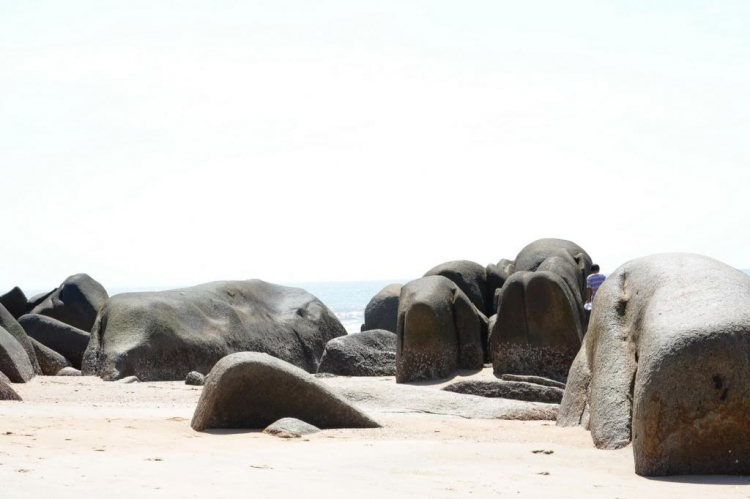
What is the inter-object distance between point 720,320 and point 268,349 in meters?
14.0

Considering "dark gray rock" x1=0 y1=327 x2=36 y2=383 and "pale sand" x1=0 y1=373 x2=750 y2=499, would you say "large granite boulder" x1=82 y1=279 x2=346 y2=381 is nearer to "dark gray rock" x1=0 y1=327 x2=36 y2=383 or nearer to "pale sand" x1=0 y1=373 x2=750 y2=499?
"dark gray rock" x1=0 y1=327 x2=36 y2=383

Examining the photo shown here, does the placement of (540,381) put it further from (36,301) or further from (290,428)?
→ (36,301)

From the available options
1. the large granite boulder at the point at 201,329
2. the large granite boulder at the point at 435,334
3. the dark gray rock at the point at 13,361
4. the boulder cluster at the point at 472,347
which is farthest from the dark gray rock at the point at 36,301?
the large granite boulder at the point at 435,334

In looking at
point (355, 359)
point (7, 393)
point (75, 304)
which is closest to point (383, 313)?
point (75, 304)

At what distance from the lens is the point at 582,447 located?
7.14 m

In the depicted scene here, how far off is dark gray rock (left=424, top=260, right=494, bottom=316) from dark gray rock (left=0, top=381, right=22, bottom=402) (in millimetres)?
10282

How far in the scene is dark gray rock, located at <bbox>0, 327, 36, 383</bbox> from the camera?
1337cm

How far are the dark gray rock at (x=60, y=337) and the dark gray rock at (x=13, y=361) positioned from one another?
429 cm

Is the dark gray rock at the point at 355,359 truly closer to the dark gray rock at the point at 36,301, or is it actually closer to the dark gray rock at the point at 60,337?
the dark gray rock at the point at 60,337

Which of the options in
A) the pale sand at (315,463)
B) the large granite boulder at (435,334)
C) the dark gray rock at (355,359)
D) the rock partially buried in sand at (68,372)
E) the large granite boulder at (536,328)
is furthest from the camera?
the dark gray rock at (355,359)

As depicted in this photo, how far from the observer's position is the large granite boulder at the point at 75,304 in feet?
70.2

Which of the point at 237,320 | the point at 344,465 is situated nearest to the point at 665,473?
the point at 344,465

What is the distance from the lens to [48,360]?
1689 cm

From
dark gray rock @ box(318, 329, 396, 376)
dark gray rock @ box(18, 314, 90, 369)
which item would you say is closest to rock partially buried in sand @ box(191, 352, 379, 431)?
dark gray rock @ box(318, 329, 396, 376)
